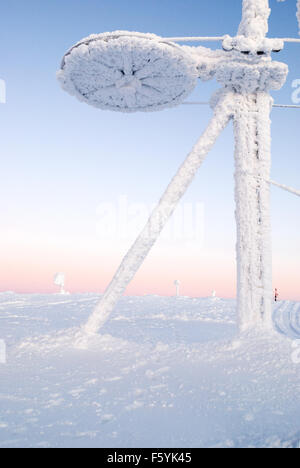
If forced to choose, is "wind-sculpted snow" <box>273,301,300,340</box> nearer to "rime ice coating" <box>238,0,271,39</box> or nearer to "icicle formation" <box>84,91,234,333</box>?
"icicle formation" <box>84,91,234,333</box>

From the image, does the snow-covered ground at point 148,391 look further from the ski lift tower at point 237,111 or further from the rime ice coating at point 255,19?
the rime ice coating at point 255,19

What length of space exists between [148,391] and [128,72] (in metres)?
5.63

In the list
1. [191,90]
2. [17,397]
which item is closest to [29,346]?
[17,397]

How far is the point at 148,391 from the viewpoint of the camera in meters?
4.46

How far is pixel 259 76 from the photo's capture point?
698 centimetres

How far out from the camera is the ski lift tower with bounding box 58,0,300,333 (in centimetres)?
684

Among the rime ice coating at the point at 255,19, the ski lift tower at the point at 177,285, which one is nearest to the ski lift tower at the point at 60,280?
the ski lift tower at the point at 177,285

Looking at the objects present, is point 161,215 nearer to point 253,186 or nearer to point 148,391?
point 253,186

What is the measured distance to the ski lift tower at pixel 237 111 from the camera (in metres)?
6.84

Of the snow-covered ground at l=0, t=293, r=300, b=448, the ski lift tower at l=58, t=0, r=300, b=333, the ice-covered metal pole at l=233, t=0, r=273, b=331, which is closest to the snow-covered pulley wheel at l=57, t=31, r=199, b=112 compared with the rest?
the ski lift tower at l=58, t=0, r=300, b=333

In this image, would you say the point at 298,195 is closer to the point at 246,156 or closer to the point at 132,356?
the point at 246,156

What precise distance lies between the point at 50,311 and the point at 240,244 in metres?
7.61

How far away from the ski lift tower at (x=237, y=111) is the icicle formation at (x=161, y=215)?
19 millimetres

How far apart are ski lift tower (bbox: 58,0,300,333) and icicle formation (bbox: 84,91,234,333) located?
19 millimetres
